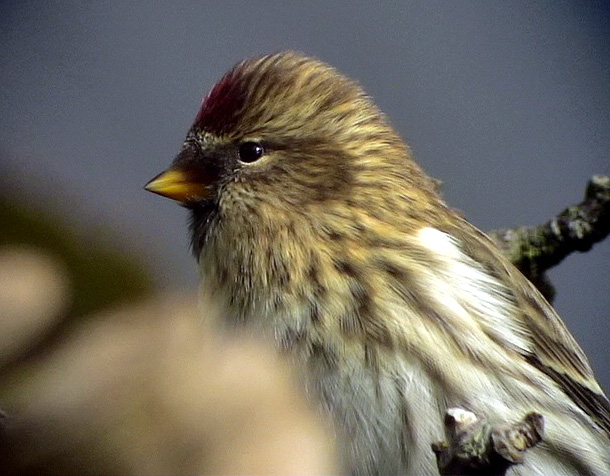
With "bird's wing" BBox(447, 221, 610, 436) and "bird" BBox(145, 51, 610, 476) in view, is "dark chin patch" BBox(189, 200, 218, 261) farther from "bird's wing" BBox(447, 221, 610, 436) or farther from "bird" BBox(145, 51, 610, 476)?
"bird's wing" BBox(447, 221, 610, 436)

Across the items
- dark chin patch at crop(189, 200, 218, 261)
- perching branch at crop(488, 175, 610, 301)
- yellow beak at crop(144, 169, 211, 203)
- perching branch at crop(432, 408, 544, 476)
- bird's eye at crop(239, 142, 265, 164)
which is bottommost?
dark chin patch at crop(189, 200, 218, 261)

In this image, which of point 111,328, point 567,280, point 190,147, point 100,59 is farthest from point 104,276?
point 567,280

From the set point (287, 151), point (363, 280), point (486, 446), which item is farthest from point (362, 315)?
point (486, 446)

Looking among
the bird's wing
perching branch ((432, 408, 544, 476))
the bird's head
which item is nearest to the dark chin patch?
the bird's head

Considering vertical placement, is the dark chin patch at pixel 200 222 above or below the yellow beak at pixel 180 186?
below

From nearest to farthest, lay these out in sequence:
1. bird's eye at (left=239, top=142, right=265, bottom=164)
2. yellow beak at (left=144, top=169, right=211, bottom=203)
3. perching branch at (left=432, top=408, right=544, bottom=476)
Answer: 1. perching branch at (left=432, top=408, right=544, bottom=476)
2. yellow beak at (left=144, top=169, right=211, bottom=203)
3. bird's eye at (left=239, top=142, right=265, bottom=164)

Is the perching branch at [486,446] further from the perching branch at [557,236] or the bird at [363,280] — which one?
the perching branch at [557,236]

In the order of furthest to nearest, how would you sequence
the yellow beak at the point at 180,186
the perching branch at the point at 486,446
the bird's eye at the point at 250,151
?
the bird's eye at the point at 250,151, the yellow beak at the point at 180,186, the perching branch at the point at 486,446

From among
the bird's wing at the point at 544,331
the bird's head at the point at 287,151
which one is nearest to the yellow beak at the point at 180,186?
the bird's head at the point at 287,151
